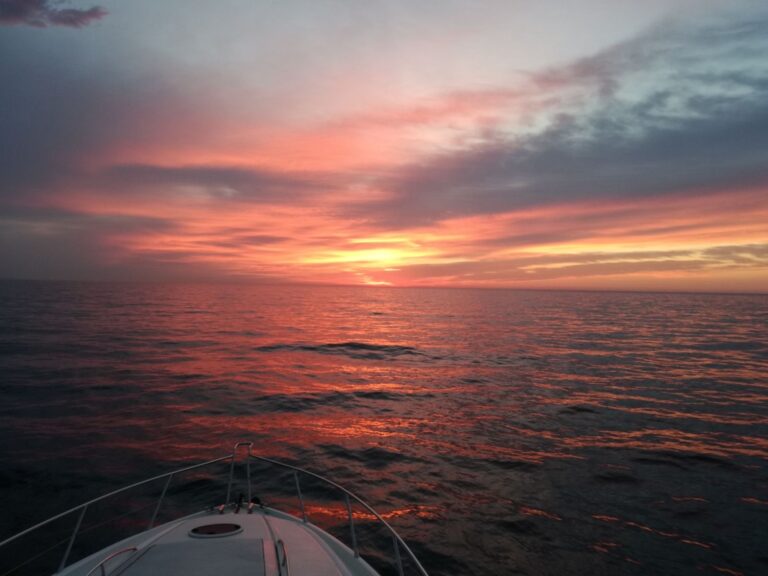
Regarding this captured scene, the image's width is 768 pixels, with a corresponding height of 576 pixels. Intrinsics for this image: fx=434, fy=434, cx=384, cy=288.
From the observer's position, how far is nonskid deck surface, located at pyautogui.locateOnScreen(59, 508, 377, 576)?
464cm

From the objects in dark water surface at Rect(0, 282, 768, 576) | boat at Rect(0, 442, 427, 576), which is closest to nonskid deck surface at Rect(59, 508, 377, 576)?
boat at Rect(0, 442, 427, 576)

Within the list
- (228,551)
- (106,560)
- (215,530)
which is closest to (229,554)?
(228,551)

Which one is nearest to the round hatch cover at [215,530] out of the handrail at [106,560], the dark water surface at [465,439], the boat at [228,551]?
the boat at [228,551]

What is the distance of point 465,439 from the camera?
14.5 m

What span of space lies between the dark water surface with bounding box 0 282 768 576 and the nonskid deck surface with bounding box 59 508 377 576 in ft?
9.92

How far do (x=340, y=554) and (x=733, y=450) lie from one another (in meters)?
13.9

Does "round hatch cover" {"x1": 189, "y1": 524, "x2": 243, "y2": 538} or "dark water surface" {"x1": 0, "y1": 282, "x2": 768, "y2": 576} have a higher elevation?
"round hatch cover" {"x1": 189, "y1": 524, "x2": 243, "y2": 538}

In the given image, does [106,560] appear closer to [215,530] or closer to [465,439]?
[215,530]

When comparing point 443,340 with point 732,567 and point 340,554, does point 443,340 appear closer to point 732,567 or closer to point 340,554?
point 732,567

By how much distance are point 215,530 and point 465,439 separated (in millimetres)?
10226

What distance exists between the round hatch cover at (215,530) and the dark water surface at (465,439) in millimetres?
3879

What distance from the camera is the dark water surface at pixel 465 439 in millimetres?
8758

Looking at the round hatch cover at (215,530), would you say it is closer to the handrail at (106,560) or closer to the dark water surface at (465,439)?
the handrail at (106,560)

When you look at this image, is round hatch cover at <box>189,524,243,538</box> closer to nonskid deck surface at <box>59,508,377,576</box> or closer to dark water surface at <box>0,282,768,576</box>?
nonskid deck surface at <box>59,508,377,576</box>
